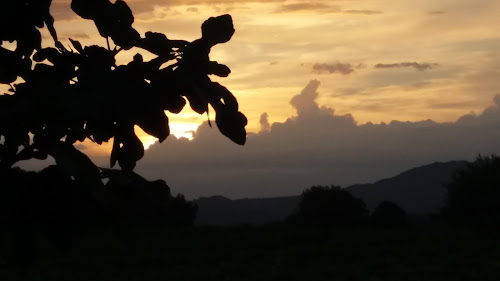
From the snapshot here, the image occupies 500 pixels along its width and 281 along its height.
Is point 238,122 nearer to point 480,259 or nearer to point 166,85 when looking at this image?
point 166,85

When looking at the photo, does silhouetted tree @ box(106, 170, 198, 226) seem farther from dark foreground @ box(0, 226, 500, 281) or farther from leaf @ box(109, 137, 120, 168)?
dark foreground @ box(0, 226, 500, 281)

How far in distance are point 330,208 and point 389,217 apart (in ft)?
17.7

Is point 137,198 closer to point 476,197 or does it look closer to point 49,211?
point 49,211

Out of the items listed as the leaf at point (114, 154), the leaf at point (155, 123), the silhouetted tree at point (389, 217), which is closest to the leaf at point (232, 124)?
the leaf at point (155, 123)

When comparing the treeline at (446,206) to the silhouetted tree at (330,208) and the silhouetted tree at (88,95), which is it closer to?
the silhouetted tree at (330,208)

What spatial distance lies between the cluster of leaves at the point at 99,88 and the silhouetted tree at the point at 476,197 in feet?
140

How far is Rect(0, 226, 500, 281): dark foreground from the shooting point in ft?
85.8

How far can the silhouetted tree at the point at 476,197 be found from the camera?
→ 43812mm

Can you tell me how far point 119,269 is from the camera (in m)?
30.0

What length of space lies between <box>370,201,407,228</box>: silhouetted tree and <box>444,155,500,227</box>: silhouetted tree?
10.5 metres

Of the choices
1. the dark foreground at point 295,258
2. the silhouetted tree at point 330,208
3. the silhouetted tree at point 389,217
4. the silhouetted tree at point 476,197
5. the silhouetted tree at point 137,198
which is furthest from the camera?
the silhouetted tree at point 389,217

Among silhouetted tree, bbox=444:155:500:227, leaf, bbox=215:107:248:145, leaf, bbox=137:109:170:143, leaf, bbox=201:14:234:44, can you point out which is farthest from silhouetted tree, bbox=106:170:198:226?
silhouetted tree, bbox=444:155:500:227

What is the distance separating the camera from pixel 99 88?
8.98ft

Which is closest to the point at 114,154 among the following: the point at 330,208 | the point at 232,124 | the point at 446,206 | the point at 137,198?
the point at 137,198
